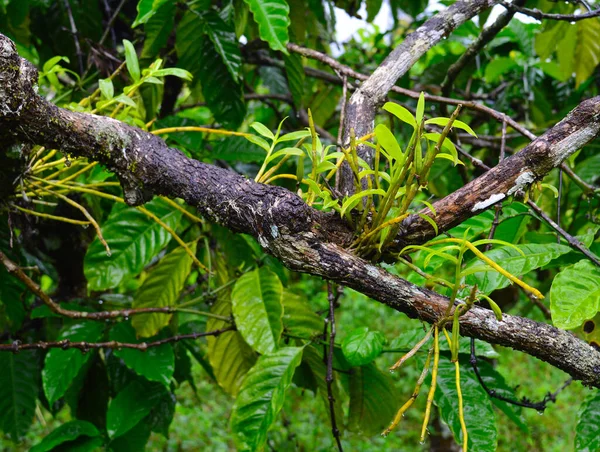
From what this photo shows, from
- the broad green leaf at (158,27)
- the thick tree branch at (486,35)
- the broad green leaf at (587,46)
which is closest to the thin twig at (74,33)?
the broad green leaf at (158,27)

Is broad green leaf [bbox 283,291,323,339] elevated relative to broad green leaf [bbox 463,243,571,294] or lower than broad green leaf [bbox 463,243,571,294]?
lower

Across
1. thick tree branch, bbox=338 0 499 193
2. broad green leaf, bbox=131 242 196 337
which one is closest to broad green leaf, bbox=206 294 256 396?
broad green leaf, bbox=131 242 196 337

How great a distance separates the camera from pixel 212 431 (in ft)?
13.7

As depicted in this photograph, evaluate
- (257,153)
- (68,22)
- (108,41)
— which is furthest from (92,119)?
(108,41)

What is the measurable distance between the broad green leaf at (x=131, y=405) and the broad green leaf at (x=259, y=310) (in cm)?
31

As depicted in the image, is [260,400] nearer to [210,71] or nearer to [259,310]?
[259,310]

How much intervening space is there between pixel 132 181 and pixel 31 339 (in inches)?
46.7

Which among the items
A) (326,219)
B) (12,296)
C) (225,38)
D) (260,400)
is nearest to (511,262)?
(326,219)

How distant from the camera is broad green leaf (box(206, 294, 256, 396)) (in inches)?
51.9

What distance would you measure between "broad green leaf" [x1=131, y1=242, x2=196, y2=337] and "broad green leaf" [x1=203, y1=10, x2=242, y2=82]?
42 cm

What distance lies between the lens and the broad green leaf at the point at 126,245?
125cm

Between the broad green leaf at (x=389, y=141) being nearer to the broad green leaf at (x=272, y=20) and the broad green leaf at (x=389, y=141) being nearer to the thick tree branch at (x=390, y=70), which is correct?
the thick tree branch at (x=390, y=70)

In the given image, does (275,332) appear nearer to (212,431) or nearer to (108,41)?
(108,41)

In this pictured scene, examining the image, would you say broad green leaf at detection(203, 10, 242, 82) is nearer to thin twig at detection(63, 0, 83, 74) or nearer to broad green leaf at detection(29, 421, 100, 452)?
thin twig at detection(63, 0, 83, 74)
